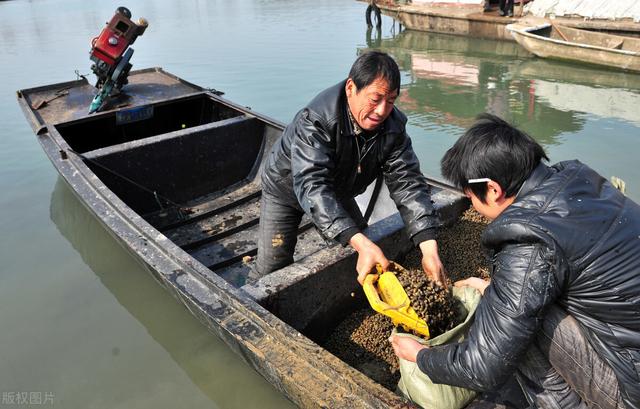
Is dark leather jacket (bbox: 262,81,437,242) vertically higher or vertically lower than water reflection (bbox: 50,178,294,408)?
higher

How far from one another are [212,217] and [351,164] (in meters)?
2.40

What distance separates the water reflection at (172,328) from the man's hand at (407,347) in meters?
1.18

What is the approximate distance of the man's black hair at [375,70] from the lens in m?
2.17

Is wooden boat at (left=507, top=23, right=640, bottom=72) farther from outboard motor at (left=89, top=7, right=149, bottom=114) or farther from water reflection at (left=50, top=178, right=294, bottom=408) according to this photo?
water reflection at (left=50, top=178, right=294, bottom=408)

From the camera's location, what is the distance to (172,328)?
144 inches

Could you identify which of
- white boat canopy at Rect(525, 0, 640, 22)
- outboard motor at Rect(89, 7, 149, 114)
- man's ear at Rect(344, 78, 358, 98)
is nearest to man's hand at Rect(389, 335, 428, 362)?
man's ear at Rect(344, 78, 358, 98)

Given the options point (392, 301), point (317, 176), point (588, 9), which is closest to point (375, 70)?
point (317, 176)

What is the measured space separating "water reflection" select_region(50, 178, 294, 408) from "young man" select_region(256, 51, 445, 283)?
0.99m

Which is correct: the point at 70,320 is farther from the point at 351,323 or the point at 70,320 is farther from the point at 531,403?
the point at 531,403

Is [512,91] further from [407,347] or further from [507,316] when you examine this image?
[507,316]

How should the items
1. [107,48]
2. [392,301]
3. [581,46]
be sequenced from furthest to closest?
1. [581,46]
2. [107,48]
3. [392,301]

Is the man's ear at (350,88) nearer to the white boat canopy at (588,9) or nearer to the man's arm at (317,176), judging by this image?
the man's arm at (317,176)

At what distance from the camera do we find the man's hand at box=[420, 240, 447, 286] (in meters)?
2.32

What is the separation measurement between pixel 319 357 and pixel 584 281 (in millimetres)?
1043
